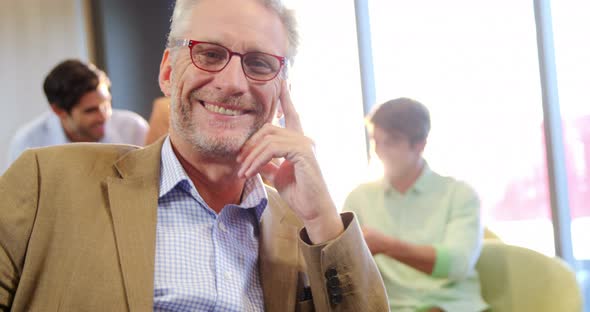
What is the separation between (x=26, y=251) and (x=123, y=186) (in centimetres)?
26

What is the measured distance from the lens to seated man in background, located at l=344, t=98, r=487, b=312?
260 centimetres

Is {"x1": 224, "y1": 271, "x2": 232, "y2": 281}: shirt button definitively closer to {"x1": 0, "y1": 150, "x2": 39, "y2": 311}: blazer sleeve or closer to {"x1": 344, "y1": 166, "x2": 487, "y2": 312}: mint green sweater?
{"x1": 0, "y1": 150, "x2": 39, "y2": 311}: blazer sleeve

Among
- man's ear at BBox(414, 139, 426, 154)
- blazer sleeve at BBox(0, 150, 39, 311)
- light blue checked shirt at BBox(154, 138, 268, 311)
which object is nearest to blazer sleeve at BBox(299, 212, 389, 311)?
light blue checked shirt at BBox(154, 138, 268, 311)

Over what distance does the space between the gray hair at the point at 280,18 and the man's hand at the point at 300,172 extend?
27 cm

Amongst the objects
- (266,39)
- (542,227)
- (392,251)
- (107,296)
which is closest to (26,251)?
(107,296)

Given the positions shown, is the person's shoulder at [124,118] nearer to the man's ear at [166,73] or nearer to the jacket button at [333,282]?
the man's ear at [166,73]

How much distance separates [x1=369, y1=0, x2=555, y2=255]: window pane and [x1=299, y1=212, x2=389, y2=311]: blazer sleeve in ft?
10.2

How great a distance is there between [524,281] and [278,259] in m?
1.13

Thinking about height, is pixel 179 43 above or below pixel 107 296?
above

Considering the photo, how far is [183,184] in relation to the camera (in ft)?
5.47

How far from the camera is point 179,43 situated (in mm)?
1725

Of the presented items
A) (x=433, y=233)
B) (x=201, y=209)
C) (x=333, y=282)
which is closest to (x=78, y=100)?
(x=433, y=233)

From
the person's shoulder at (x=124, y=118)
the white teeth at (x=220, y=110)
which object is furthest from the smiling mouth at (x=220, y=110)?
the person's shoulder at (x=124, y=118)

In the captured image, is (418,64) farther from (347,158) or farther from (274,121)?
(274,121)
